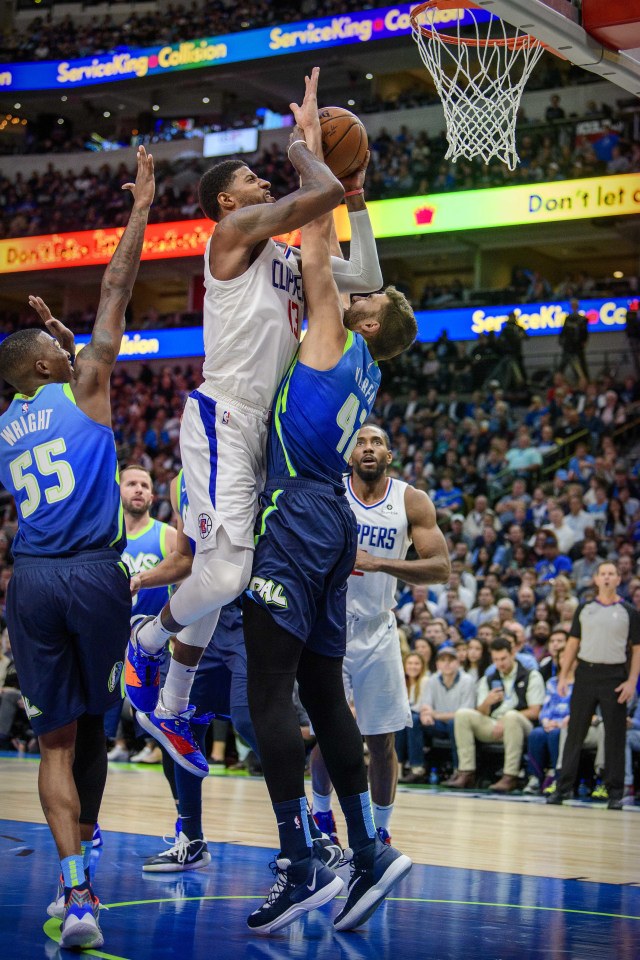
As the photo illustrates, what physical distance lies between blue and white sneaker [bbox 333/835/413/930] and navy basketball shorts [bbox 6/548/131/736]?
112 cm

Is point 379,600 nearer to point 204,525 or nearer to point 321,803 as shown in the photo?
point 321,803

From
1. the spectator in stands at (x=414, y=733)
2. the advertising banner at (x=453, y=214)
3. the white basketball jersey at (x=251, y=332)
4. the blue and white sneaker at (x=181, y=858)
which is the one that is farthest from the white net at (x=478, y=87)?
the advertising banner at (x=453, y=214)

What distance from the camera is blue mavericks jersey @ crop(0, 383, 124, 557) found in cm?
393

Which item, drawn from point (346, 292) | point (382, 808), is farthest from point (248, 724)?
point (346, 292)

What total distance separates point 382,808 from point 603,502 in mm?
9201

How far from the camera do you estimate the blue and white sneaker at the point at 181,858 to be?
514cm

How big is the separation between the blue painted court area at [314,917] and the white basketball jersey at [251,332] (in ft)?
6.39

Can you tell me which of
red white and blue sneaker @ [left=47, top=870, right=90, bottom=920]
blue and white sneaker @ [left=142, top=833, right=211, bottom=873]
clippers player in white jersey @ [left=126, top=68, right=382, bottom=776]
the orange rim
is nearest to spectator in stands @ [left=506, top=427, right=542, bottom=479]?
the orange rim

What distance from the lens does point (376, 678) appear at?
5723 mm

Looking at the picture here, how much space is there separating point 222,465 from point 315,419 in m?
0.39

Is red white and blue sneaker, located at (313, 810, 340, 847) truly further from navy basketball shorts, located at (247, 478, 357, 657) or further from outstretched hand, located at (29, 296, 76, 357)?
outstretched hand, located at (29, 296, 76, 357)

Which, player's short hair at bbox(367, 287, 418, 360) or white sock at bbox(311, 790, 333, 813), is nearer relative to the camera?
player's short hair at bbox(367, 287, 418, 360)

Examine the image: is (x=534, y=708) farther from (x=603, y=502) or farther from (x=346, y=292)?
(x=346, y=292)

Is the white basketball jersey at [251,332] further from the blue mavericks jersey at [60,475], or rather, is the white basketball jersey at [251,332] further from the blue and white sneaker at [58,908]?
the blue and white sneaker at [58,908]
